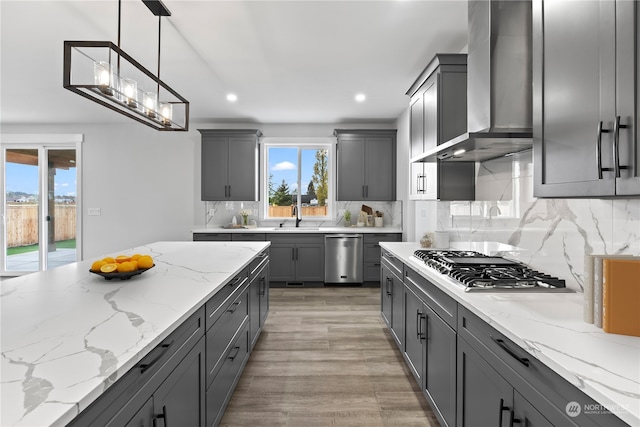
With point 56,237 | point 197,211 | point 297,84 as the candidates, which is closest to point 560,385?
point 297,84

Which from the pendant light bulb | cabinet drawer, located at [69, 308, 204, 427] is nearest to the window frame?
the pendant light bulb

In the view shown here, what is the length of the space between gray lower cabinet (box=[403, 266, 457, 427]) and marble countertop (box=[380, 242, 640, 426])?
25 cm

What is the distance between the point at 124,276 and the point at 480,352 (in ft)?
5.88

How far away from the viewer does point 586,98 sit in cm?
118

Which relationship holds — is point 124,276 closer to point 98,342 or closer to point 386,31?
point 98,342

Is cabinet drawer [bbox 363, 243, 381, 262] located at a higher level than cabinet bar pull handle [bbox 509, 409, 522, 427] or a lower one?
higher

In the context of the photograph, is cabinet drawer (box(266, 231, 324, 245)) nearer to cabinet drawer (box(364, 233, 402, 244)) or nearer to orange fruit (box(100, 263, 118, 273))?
cabinet drawer (box(364, 233, 402, 244))

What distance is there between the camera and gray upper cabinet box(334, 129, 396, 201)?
5.77 m

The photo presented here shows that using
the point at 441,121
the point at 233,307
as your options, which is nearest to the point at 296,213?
the point at 441,121

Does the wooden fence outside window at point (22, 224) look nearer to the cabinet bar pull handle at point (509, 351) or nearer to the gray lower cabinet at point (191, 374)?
the gray lower cabinet at point (191, 374)

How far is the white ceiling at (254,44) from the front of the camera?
2579mm

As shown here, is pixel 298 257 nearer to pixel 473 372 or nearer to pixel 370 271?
pixel 370 271

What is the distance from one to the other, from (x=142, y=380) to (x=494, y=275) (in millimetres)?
1635

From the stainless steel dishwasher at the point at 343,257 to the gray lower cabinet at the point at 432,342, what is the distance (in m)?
2.78
